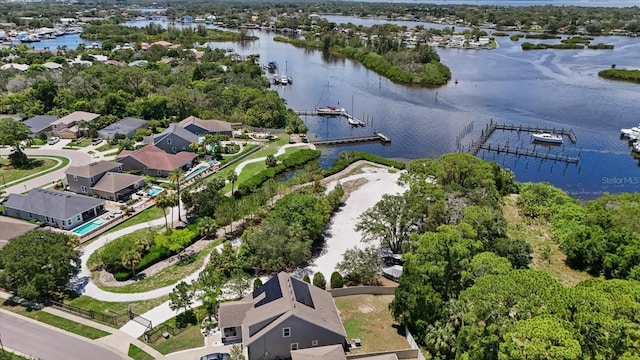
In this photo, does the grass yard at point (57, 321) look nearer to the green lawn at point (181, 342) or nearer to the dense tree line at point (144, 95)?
the green lawn at point (181, 342)

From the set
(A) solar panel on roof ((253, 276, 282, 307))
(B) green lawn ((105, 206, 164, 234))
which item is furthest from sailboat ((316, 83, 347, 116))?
(A) solar panel on roof ((253, 276, 282, 307))

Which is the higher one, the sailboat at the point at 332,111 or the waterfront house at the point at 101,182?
the sailboat at the point at 332,111

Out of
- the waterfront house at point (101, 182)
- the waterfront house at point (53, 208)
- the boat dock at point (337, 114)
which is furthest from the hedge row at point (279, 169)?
the boat dock at point (337, 114)

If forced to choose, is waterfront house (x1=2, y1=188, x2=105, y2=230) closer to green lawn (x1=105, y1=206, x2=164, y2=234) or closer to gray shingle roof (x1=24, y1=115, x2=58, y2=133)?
green lawn (x1=105, y1=206, x2=164, y2=234)

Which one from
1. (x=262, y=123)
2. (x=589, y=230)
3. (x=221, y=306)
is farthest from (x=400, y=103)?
(x=221, y=306)

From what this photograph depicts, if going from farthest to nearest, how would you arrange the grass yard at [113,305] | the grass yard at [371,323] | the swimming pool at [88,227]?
the swimming pool at [88,227] → the grass yard at [113,305] → the grass yard at [371,323]

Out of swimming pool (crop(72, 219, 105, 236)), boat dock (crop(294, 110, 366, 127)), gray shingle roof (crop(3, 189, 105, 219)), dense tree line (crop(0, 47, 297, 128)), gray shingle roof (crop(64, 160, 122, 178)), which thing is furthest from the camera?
boat dock (crop(294, 110, 366, 127))

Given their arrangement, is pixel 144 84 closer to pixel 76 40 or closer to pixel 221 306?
pixel 221 306
